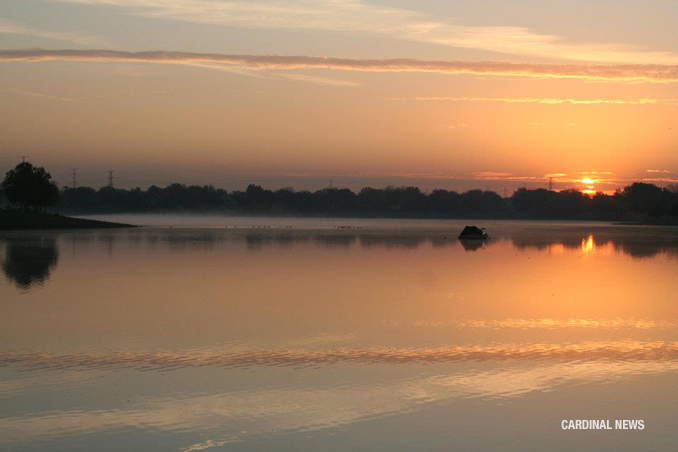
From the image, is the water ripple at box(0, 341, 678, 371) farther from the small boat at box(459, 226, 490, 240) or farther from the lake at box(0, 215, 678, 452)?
the small boat at box(459, 226, 490, 240)

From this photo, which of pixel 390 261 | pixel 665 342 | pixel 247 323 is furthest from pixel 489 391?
pixel 390 261

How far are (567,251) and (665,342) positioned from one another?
50.1 metres

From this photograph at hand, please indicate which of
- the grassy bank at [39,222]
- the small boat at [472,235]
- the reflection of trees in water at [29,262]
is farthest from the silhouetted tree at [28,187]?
the small boat at [472,235]

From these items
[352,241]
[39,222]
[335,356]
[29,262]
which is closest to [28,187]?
[39,222]

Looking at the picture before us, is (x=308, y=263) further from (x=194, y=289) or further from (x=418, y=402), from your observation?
(x=418, y=402)

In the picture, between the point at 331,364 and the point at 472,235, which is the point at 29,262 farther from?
the point at 472,235

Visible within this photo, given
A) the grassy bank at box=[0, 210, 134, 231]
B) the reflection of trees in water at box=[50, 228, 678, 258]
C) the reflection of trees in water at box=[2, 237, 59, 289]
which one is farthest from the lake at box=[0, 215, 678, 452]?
the grassy bank at box=[0, 210, 134, 231]

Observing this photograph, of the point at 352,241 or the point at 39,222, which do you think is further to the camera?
the point at 39,222

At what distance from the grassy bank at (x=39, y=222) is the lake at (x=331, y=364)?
2841 inches

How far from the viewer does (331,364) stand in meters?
19.6

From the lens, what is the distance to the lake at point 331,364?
46.5 ft

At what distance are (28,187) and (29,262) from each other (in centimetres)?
8112

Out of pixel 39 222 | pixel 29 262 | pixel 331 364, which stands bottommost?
pixel 331 364

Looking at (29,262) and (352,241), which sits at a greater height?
(29,262)
